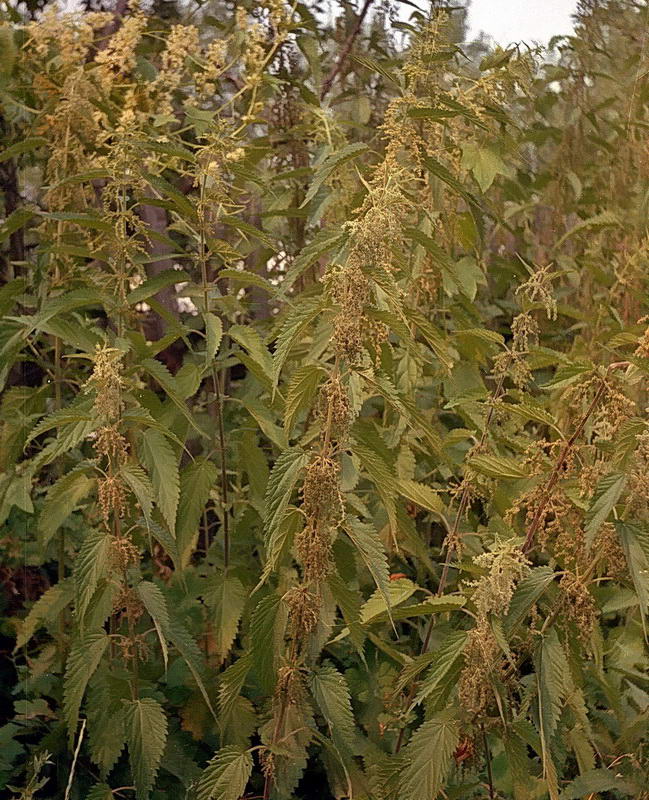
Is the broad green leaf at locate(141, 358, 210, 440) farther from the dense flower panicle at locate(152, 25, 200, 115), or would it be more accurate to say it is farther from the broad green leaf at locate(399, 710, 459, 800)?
the dense flower panicle at locate(152, 25, 200, 115)

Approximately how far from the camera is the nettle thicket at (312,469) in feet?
4.59

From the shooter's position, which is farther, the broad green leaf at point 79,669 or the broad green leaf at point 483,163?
the broad green leaf at point 483,163

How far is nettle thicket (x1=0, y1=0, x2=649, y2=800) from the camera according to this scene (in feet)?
4.59

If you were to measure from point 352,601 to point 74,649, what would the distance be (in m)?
0.49

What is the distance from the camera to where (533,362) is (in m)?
1.67

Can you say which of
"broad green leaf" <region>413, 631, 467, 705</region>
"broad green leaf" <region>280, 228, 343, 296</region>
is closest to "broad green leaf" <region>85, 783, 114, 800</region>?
"broad green leaf" <region>413, 631, 467, 705</region>

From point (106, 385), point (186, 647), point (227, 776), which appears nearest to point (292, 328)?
point (106, 385)

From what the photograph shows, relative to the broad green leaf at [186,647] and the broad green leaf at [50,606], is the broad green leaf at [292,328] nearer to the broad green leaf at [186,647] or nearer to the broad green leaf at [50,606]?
the broad green leaf at [186,647]

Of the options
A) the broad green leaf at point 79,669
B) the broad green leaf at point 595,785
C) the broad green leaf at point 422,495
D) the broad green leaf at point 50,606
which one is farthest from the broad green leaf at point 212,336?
the broad green leaf at point 595,785

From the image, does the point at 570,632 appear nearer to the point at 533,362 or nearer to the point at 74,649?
the point at 533,362

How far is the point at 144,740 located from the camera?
1.57 m

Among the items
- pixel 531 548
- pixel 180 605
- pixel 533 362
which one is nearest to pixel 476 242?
pixel 533 362

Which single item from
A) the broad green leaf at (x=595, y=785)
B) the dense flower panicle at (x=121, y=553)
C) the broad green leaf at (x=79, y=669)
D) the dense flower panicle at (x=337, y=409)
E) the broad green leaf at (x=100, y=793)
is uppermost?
the dense flower panicle at (x=337, y=409)

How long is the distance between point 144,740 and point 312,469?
1.79ft
